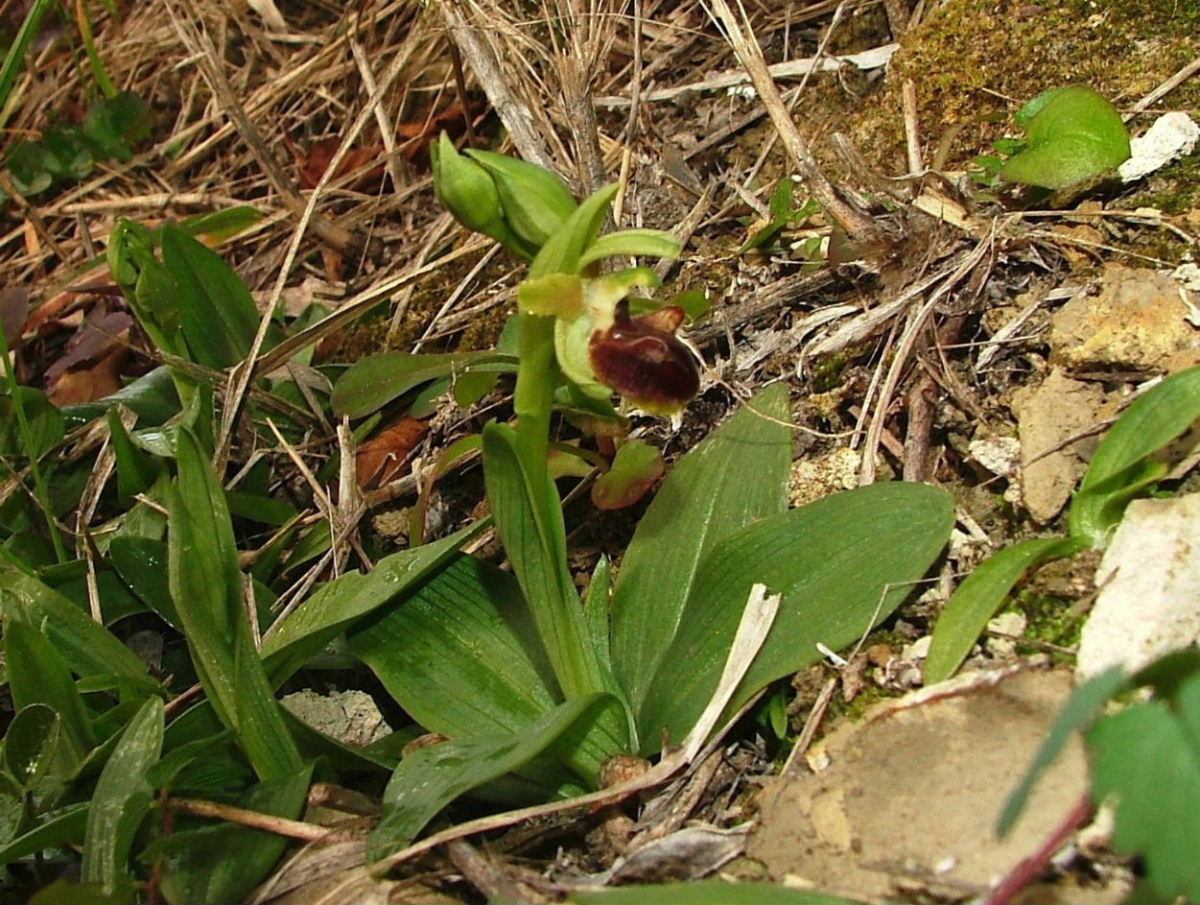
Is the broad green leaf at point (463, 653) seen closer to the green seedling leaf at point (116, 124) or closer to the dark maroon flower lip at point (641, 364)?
the dark maroon flower lip at point (641, 364)

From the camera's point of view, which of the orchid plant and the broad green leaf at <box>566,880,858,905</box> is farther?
the orchid plant

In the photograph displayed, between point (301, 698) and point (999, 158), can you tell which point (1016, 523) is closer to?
point (999, 158)

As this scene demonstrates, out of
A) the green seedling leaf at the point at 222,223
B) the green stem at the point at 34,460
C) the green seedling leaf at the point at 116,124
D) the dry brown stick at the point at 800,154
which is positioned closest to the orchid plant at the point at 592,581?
the dry brown stick at the point at 800,154

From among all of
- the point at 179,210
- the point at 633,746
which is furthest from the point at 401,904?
the point at 179,210

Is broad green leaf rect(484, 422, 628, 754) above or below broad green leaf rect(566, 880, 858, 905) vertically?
above

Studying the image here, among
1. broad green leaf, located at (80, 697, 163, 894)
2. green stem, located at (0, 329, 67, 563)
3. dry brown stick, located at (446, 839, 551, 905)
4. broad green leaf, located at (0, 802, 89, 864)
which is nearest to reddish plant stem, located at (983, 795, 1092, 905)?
dry brown stick, located at (446, 839, 551, 905)

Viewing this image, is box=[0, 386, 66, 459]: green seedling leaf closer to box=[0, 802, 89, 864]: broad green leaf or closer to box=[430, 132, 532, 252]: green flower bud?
box=[0, 802, 89, 864]: broad green leaf
